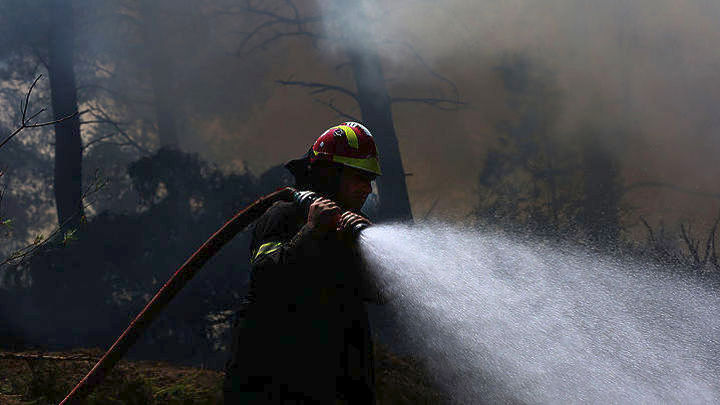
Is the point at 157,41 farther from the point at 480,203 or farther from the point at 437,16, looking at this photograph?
the point at 480,203

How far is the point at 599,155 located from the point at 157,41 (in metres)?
13.1

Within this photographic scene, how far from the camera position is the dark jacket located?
3.09 m

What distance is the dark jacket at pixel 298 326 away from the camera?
3.09 metres

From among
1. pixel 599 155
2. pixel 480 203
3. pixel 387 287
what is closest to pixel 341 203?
pixel 387 287

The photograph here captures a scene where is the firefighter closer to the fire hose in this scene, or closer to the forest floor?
the fire hose

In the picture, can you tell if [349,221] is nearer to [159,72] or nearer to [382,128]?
[382,128]

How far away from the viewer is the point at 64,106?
15.3 m

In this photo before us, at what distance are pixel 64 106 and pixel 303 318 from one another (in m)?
14.6

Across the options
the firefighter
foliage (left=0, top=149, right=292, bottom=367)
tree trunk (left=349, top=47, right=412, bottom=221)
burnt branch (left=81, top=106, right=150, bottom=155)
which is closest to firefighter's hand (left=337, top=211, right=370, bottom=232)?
the firefighter

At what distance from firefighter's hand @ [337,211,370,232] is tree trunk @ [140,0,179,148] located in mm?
14473

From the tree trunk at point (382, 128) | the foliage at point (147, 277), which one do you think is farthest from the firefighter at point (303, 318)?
the tree trunk at point (382, 128)

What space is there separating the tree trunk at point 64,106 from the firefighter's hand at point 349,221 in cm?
1381

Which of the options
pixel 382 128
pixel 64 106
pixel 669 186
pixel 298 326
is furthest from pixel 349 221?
pixel 669 186

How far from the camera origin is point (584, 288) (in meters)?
7.62
